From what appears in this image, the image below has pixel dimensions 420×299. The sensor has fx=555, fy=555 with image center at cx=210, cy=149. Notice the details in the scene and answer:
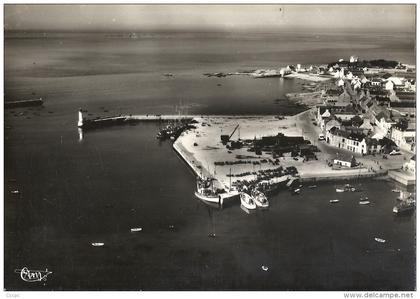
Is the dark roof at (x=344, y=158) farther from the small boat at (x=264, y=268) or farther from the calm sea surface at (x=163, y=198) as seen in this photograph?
the small boat at (x=264, y=268)

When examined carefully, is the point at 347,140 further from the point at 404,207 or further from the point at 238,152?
the point at 404,207

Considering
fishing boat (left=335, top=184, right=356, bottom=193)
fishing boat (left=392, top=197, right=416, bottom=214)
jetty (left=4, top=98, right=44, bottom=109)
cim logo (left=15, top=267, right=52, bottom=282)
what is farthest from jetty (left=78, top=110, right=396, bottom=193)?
cim logo (left=15, top=267, right=52, bottom=282)

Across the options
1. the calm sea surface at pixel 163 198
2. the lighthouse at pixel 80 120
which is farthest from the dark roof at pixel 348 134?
the lighthouse at pixel 80 120

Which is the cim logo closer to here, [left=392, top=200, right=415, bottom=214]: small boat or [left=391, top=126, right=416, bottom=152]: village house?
[left=392, top=200, right=415, bottom=214]: small boat

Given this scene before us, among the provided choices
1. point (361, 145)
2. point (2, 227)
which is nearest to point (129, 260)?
point (2, 227)

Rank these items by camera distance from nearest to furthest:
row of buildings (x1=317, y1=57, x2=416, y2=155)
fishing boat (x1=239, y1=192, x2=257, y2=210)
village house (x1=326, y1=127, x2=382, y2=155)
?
Answer: fishing boat (x1=239, y1=192, x2=257, y2=210), row of buildings (x1=317, y1=57, x2=416, y2=155), village house (x1=326, y1=127, x2=382, y2=155)
